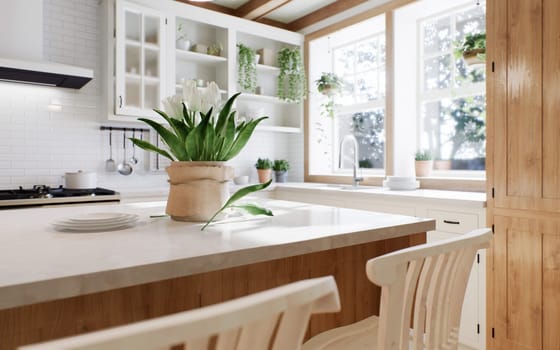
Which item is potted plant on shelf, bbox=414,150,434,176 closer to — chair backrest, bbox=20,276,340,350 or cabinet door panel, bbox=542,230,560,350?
cabinet door panel, bbox=542,230,560,350

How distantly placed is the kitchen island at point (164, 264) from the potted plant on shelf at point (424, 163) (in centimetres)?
212

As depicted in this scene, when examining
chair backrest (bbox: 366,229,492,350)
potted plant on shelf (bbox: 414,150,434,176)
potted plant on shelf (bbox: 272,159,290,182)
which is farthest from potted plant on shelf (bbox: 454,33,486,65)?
chair backrest (bbox: 366,229,492,350)

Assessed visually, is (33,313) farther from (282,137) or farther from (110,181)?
(282,137)

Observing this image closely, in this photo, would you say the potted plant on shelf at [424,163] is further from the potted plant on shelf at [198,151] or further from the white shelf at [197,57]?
the potted plant on shelf at [198,151]

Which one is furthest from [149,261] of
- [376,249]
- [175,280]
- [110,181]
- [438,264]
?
[110,181]

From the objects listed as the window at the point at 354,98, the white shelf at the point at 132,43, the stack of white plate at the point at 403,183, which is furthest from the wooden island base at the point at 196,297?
the white shelf at the point at 132,43

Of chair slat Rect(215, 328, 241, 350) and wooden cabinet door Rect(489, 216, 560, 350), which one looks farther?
wooden cabinet door Rect(489, 216, 560, 350)

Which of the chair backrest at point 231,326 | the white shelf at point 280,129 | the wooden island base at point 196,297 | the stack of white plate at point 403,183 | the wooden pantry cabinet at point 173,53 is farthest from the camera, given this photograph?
the white shelf at point 280,129

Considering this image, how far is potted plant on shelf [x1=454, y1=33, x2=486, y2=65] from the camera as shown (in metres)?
2.92

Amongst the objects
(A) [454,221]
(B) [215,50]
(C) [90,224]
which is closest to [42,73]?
(B) [215,50]

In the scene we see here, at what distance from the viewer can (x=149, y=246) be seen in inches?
40.4

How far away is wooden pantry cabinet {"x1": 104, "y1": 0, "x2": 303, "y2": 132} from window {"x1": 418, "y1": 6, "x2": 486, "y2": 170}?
1.46 metres

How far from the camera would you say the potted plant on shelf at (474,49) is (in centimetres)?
292

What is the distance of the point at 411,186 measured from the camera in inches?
132
